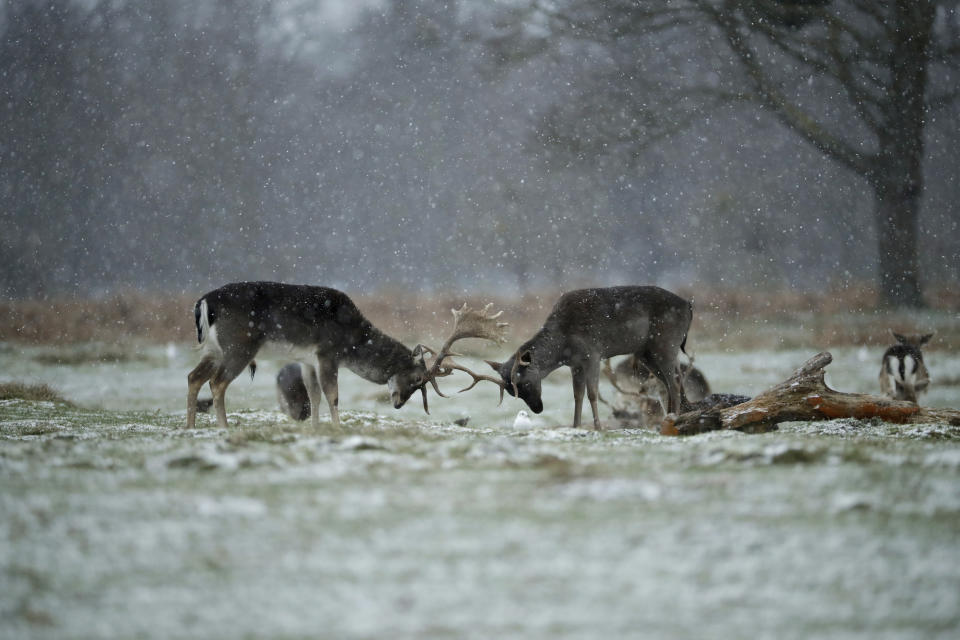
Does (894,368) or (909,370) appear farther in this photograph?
(894,368)

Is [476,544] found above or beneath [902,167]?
beneath

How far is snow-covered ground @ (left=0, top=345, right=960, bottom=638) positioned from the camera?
3.03 meters

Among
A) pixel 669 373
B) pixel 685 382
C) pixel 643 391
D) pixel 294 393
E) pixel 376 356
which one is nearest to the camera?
pixel 376 356

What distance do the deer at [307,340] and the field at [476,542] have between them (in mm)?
3170

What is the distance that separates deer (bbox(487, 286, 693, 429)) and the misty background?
31.9m

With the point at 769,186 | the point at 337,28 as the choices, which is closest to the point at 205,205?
the point at 337,28

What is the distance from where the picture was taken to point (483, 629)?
9.66 ft

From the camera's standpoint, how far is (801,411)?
9.01m

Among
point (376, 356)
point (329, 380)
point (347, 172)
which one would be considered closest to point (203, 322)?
point (329, 380)

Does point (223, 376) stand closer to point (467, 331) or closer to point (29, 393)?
point (467, 331)

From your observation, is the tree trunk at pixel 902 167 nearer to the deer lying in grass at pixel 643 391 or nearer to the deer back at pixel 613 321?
the deer lying in grass at pixel 643 391

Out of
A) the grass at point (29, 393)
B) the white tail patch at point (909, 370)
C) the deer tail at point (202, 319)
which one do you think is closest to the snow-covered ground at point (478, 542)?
the deer tail at point (202, 319)

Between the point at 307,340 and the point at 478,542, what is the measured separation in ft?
21.9

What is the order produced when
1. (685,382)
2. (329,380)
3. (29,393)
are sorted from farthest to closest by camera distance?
1. (29,393)
2. (685,382)
3. (329,380)
